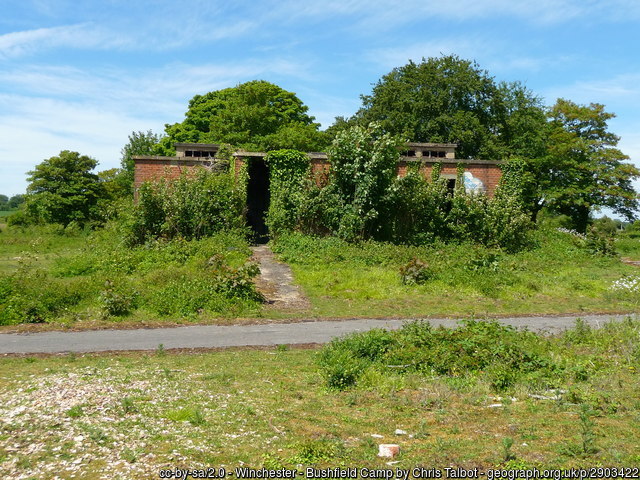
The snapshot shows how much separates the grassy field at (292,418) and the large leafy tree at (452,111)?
34.5m

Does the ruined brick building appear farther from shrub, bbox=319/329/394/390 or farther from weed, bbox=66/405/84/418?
weed, bbox=66/405/84/418

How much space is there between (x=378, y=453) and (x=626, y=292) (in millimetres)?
15002

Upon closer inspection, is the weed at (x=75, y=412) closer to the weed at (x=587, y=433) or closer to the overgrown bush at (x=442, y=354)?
the overgrown bush at (x=442, y=354)

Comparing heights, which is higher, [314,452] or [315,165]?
[315,165]

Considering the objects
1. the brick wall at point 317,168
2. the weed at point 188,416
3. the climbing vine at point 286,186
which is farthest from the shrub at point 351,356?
the brick wall at point 317,168

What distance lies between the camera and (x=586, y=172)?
44000 millimetres

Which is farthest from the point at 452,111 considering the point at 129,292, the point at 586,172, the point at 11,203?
the point at 11,203

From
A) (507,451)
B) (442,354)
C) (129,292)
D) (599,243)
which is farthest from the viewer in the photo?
(599,243)

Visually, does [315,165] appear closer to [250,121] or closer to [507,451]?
[250,121]

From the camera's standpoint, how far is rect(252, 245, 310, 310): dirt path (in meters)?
16.1

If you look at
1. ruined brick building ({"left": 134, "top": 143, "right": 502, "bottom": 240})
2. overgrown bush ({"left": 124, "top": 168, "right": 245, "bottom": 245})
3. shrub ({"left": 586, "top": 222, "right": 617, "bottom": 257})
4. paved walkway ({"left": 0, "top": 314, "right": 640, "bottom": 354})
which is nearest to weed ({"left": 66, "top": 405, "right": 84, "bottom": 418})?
paved walkway ({"left": 0, "top": 314, "right": 640, "bottom": 354})

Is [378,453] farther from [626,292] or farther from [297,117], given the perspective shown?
[297,117]

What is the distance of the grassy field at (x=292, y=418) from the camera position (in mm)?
5723

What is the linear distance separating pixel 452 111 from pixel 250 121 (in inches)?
612
